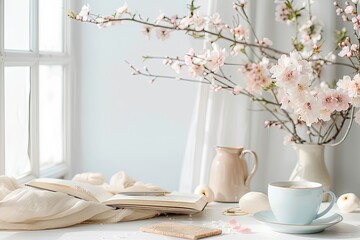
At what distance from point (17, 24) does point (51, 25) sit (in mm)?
335

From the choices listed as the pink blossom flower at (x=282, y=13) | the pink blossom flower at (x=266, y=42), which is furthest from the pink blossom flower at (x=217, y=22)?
the pink blossom flower at (x=282, y=13)

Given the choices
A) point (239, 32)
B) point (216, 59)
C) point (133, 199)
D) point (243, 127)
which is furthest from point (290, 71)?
point (243, 127)

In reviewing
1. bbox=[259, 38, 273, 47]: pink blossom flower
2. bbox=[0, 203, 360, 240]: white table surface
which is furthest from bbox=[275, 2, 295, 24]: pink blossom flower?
bbox=[0, 203, 360, 240]: white table surface

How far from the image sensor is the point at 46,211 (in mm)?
1730

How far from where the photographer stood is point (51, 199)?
5.76 ft

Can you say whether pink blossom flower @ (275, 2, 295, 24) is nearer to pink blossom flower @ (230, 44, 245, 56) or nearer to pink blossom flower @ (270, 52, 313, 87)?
pink blossom flower @ (230, 44, 245, 56)

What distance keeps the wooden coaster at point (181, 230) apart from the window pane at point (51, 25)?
0.94m

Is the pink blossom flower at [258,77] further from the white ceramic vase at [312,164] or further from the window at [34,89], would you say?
the window at [34,89]

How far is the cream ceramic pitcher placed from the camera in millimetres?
2176

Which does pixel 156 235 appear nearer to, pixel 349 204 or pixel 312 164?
pixel 349 204

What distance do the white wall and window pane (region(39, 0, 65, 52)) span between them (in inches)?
2.4

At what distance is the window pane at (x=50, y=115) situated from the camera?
2.51 metres

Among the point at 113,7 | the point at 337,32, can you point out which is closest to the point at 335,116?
the point at 337,32

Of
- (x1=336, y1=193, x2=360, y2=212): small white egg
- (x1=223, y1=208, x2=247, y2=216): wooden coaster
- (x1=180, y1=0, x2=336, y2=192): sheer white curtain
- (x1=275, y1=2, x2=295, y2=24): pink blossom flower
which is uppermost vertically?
(x1=275, y1=2, x2=295, y2=24): pink blossom flower
